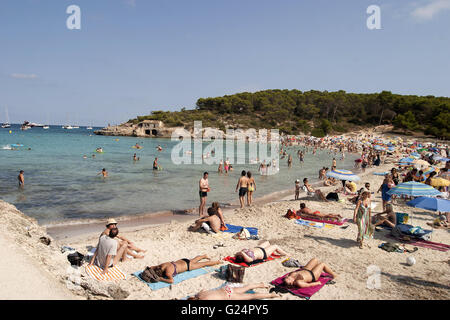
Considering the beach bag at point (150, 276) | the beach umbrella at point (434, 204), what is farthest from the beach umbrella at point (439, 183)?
the beach bag at point (150, 276)

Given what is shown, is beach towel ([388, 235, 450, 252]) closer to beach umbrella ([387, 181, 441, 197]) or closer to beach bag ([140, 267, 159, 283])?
beach umbrella ([387, 181, 441, 197])

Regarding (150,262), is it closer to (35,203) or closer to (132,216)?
(132,216)

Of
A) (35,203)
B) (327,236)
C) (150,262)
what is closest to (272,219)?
(327,236)

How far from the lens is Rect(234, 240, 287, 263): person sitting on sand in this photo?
5711 mm

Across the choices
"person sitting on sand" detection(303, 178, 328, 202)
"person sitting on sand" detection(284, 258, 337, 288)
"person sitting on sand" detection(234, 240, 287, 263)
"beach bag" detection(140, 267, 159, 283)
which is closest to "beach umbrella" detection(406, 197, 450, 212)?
"person sitting on sand" detection(284, 258, 337, 288)

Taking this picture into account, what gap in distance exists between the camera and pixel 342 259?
239 inches

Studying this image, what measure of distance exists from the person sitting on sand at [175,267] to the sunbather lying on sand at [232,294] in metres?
0.89

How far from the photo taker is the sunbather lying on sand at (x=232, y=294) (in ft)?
13.5

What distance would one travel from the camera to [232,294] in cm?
421

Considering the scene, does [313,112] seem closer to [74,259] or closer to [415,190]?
[415,190]

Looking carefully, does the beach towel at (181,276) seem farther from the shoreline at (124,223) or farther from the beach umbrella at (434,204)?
the beach umbrella at (434,204)

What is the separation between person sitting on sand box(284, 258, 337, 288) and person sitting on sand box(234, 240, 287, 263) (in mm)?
1010
